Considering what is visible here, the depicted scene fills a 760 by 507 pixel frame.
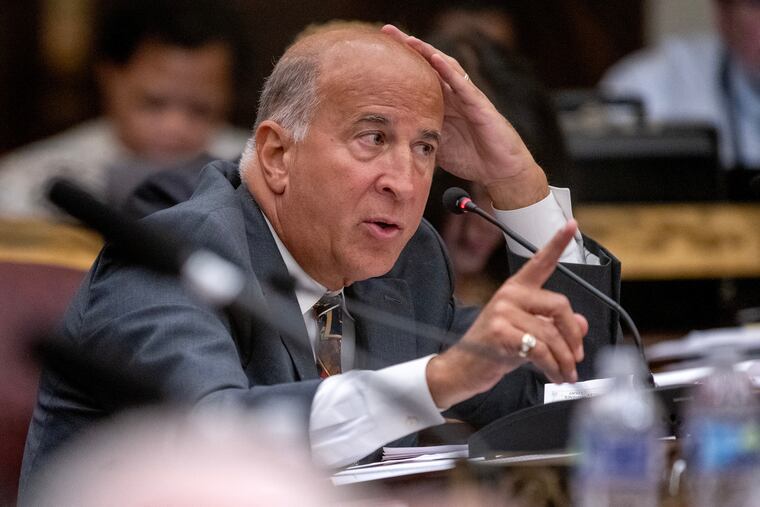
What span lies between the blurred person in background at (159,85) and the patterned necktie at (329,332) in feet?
7.46

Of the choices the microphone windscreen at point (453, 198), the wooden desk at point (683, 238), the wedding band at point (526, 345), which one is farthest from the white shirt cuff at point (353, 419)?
the wooden desk at point (683, 238)

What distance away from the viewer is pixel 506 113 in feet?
7.39

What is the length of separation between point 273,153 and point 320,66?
0.52 feet

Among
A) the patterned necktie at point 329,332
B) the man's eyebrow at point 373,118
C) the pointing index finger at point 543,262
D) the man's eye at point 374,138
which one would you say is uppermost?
the man's eyebrow at point 373,118

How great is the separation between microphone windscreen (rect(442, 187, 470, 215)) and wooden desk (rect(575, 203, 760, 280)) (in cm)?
188

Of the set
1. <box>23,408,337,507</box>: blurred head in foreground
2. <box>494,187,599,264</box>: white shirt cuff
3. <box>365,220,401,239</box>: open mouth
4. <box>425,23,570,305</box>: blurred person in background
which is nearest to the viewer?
<box>23,408,337,507</box>: blurred head in foreground

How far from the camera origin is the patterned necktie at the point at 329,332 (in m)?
1.85

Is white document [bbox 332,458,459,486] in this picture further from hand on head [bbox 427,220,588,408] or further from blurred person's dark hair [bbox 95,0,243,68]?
blurred person's dark hair [bbox 95,0,243,68]

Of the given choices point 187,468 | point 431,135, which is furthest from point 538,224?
point 187,468

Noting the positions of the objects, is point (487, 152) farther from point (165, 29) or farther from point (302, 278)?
point (165, 29)

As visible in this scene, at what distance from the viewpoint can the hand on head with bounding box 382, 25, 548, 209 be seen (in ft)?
6.63

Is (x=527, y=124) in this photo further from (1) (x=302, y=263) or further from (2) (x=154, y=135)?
(2) (x=154, y=135)

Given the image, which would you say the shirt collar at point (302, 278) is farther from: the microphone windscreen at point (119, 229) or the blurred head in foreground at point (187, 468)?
the blurred head in foreground at point (187, 468)

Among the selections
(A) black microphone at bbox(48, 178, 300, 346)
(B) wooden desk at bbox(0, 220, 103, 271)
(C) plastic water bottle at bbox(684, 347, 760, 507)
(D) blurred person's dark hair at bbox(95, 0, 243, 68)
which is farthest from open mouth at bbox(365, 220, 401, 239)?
(D) blurred person's dark hair at bbox(95, 0, 243, 68)
